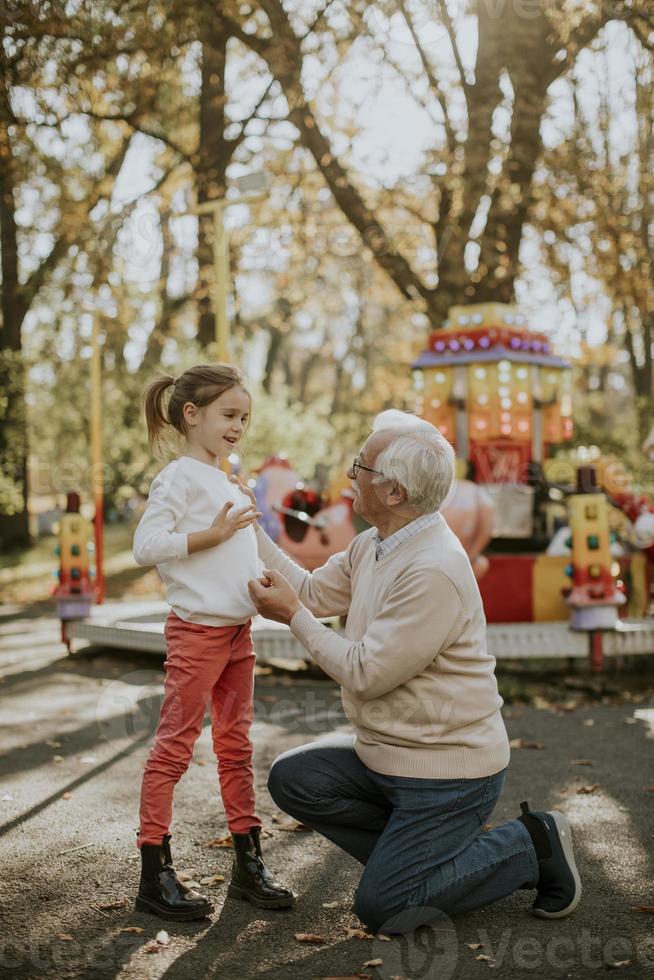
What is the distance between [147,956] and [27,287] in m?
16.8

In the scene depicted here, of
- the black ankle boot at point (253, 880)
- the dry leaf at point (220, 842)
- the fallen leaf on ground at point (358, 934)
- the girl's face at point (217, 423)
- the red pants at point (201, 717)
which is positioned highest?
the girl's face at point (217, 423)

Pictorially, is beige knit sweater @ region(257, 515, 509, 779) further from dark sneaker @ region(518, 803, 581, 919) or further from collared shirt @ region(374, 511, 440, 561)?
dark sneaker @ region(518, 803, 581, 919)

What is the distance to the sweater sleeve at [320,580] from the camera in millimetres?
3426

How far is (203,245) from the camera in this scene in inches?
671

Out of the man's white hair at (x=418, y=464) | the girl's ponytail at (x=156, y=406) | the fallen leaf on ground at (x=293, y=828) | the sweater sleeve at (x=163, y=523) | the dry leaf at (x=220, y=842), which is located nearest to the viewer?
the man's white hair at (x=418, y=464)

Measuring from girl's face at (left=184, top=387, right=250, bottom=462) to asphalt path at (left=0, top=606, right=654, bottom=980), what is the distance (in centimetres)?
146

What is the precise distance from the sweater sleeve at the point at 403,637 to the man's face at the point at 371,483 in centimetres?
26

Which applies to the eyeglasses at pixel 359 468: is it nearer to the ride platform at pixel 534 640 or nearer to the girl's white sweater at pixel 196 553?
the girl's white sweater at pixel 196 553

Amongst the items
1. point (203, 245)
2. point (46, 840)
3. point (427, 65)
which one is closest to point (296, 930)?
point (46, 840)

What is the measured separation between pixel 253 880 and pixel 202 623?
834 mm

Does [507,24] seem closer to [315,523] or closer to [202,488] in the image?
[315,523]

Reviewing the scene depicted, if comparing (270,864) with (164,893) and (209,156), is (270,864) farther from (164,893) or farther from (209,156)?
(209,156)

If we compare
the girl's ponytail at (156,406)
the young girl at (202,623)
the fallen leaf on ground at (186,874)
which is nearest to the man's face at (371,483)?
the young girl at (202,623)

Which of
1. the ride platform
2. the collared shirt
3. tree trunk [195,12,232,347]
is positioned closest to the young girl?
the collared shirt
